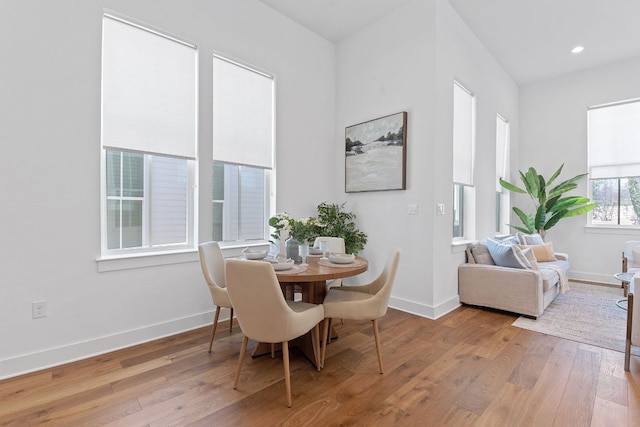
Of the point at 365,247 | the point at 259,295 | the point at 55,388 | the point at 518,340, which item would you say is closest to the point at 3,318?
the point at 55,388

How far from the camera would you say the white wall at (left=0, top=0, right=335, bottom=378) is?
6.99 feet

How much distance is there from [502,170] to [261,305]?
18.2ft

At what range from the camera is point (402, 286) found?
368cm

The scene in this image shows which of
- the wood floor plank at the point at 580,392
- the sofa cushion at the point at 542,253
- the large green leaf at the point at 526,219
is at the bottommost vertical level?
the wood floor plank at the point at 580,392

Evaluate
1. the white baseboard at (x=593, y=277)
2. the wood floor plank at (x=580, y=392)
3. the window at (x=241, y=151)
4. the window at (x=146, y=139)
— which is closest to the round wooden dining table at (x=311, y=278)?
the window at (x=241, y=151)

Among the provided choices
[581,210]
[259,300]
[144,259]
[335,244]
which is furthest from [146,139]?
[581,210]

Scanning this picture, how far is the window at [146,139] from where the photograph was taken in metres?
2.57

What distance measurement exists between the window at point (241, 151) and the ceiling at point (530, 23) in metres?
1.03

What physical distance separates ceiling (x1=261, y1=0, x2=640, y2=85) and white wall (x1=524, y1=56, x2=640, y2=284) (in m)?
0.36

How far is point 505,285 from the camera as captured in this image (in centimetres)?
347

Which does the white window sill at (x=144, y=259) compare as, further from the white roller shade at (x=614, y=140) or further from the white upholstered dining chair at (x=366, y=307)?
the white roller shade at (x=614, y=140)

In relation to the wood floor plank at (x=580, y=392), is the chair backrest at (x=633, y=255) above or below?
above

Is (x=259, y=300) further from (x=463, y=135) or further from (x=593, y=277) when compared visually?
(x=593, y=277)

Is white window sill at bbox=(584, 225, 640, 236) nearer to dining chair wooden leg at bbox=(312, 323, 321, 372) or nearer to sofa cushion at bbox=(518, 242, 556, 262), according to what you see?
sofa cushion at bbox=(518, 242, 556, 262)
